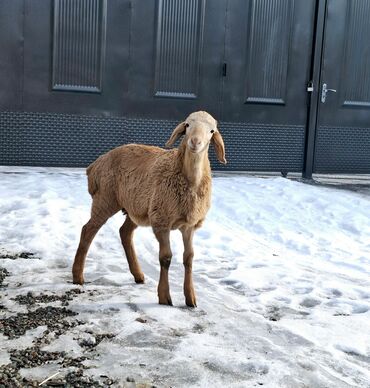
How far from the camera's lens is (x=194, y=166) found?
363 cm

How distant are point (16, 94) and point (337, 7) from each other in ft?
16.1

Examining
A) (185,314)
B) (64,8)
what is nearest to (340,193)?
(64,8)

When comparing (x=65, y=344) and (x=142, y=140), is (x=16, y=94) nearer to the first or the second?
(x=142, y=140)

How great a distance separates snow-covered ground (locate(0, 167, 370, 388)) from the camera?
114 inches

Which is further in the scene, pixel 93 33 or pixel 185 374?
pixel 93 33

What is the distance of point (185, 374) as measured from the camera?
2775 mm

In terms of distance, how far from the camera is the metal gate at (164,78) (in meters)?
8.26

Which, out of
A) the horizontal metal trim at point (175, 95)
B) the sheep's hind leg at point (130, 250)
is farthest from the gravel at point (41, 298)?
the horizontal metal trim at point (175, 95)

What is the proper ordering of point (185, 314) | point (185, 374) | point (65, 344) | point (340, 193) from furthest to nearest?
point (340, 193), point (185, 314), point (65, 344), point (185, 374)

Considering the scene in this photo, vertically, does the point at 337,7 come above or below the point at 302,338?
above

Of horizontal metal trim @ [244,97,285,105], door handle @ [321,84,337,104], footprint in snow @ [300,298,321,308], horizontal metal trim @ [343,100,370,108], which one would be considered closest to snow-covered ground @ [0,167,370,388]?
footprint in snow @ [300,298,321,308]

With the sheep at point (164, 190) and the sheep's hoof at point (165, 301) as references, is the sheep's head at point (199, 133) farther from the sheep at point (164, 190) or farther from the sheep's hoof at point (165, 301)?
the sheep's hoof at point (165, 301)

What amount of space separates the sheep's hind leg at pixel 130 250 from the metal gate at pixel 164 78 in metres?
4.40

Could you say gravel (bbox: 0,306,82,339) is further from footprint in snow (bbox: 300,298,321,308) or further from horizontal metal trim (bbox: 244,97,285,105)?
horizontal metal trim (bbox: 244,97,285,105)
